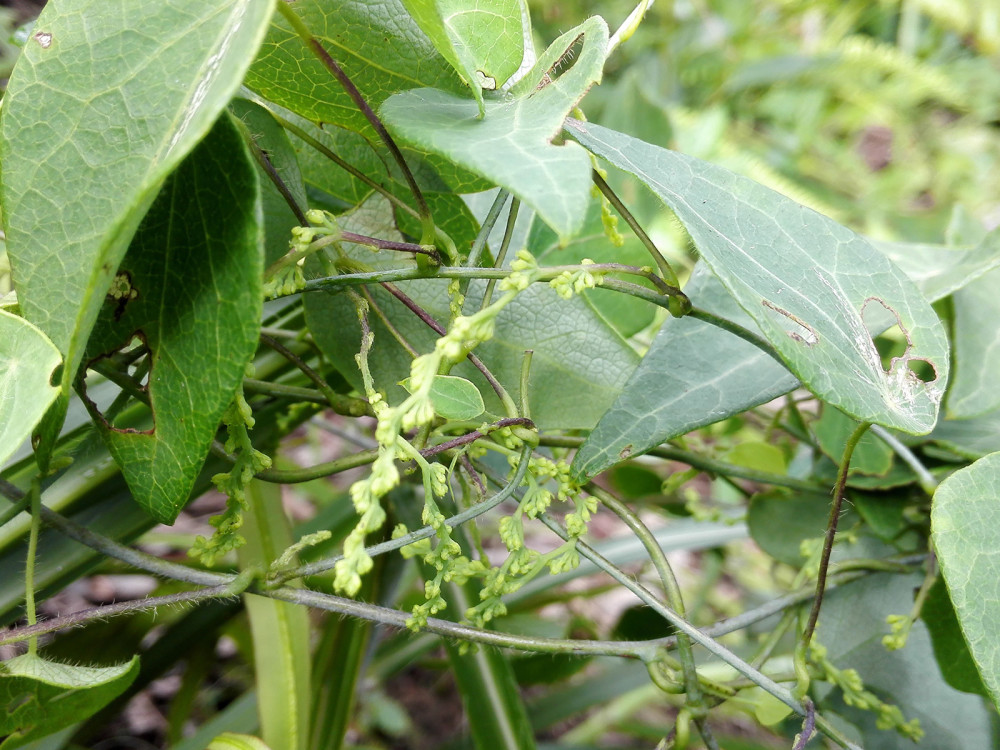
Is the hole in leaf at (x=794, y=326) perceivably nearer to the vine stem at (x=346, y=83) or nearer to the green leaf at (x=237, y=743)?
the vine stem at (x=346, y=83)

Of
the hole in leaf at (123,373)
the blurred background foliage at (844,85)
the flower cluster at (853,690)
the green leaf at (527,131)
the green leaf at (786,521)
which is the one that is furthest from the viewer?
the blurred background foliage at (844,85)

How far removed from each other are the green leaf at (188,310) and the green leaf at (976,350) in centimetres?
48

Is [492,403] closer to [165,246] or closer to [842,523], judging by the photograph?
[165,246]

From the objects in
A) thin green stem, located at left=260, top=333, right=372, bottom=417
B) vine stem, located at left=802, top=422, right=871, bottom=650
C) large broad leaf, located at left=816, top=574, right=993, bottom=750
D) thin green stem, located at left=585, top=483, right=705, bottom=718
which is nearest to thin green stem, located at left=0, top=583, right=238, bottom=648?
thin green stem, located at left=260, top=333, right=372, bottom=417

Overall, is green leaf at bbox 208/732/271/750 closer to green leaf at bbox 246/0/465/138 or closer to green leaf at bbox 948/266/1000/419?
green leaf at bbox 246/0/465/138

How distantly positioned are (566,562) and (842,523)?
309mm

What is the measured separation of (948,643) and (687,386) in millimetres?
241

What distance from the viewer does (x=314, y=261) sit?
1.33 ft

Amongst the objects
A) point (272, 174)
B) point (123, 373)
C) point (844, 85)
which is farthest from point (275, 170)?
point (844, 85)

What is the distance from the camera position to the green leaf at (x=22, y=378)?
0.27m

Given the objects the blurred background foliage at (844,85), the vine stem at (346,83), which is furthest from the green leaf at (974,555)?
the blurred background foliage at (844,85)

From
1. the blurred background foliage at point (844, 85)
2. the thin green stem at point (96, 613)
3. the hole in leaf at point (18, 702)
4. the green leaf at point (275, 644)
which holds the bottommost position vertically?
the blurred background foliage at point (844, 85)

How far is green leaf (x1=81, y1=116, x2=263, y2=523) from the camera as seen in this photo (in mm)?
271

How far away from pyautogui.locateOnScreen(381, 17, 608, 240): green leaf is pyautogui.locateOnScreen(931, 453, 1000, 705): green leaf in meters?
0.23
